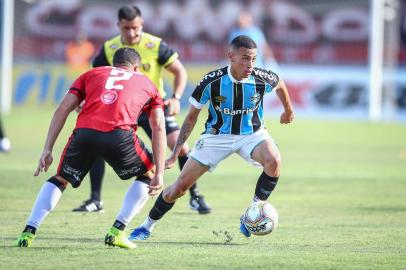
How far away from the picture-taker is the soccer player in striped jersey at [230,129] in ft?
29.2

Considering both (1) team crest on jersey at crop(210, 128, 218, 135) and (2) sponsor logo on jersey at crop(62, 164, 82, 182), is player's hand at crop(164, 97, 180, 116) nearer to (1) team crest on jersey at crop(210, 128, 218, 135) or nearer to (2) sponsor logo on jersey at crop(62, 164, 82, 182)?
(1) team crest on jersey at crop(210, 128, 218, 135)

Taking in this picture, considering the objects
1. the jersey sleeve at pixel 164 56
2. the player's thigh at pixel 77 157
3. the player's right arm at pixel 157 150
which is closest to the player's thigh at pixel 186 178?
the player's right arm at pixel 157 150

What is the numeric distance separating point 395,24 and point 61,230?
84.0 feet

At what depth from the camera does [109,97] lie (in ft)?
26.5

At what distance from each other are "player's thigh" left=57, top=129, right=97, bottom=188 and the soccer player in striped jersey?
3.49 feet

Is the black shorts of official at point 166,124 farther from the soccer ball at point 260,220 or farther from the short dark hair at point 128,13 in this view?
the soccer ball at point 260,220

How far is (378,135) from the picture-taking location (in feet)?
83.4

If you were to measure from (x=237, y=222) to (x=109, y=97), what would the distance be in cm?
286

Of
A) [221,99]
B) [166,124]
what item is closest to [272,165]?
[221,99]

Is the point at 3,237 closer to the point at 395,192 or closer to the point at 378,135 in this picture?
the point at 395,192

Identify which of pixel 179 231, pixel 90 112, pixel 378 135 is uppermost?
pixel 90 112

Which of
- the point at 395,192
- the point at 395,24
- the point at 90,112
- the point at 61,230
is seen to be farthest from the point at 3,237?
the point at 395,24

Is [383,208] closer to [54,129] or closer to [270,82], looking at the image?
[270,82]

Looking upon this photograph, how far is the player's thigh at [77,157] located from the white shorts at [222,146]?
4.30 ft
